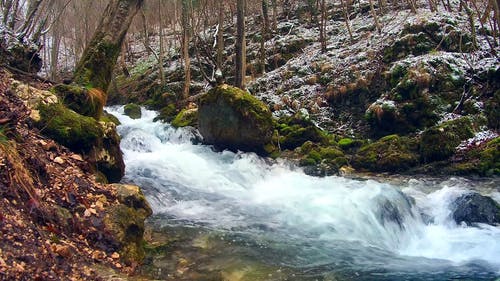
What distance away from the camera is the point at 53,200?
4.28 m

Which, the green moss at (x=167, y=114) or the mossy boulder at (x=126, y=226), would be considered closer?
the mossy boulder at (x=126, y=226)

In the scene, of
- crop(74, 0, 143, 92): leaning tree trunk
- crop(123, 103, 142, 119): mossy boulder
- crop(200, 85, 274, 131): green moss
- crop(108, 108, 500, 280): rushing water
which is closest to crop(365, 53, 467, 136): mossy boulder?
crop(108, 108, 500, 280): rushing water

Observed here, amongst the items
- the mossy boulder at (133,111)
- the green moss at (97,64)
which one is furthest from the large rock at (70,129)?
the mossy boulder at (133,111)

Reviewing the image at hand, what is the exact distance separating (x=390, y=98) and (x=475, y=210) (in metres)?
7.01

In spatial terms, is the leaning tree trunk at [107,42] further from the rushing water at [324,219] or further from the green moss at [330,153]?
the green moss at [330,153]

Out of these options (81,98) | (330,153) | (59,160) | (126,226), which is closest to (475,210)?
(330,153)

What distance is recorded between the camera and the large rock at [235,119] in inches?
500

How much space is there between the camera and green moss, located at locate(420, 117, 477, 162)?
11.5m

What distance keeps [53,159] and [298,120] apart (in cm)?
1097

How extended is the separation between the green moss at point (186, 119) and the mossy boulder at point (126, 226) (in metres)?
10.6

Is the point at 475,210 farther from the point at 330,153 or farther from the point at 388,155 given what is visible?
the point at 330,153

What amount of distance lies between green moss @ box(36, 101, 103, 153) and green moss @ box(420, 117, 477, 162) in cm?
909

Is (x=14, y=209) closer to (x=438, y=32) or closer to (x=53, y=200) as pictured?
(x=53, y=200)

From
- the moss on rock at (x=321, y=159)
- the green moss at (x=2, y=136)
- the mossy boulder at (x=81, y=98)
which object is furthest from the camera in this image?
the moss on rock at (x=321, y=159)
